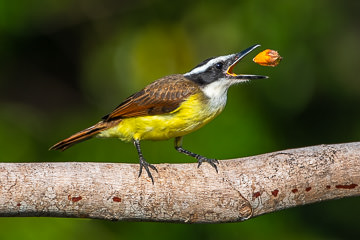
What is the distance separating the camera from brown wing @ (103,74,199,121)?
5281 millimetres

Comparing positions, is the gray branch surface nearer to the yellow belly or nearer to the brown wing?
the yellow belly

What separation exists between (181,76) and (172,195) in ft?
4.41

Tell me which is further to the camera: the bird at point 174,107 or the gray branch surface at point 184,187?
the bird at point 174,107

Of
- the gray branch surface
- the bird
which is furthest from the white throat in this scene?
the gray branch surface

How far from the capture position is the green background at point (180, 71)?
5977 mm

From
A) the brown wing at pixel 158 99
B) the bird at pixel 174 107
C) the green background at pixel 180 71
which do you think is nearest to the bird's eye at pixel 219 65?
the bird at pixel 174 107

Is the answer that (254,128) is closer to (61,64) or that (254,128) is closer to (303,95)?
(303,95)

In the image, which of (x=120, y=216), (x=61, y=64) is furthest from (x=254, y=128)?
(x=61, y=64)

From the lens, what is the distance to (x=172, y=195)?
4.57 m

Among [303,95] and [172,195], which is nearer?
[172,195]

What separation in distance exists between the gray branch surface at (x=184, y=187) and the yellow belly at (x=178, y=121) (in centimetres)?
43

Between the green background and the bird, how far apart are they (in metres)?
0.57

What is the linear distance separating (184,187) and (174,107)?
815mm

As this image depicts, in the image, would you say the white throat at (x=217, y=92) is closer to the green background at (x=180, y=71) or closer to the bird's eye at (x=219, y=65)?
the bird's eye at (x=219, y=65)
